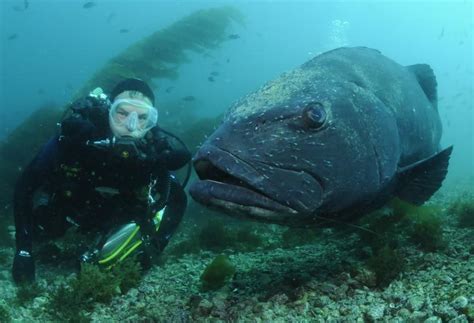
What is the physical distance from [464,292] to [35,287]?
4590mm

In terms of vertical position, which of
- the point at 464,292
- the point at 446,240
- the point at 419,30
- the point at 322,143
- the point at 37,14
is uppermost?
the point at 322,143

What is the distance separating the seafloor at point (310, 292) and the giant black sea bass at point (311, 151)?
0.67 m

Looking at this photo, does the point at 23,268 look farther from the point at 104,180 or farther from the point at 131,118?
the point at 131,118

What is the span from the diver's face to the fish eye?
356 cm

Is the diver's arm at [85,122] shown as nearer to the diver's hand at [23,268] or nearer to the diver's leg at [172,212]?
the diver's leg at [172,212]

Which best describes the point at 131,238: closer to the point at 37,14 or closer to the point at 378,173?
the point at 378,173

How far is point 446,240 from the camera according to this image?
174 inches

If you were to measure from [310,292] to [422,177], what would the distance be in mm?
1984

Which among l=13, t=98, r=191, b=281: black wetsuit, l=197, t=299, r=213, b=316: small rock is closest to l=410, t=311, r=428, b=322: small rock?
l=197, t=299, r=213, b=316: small rock

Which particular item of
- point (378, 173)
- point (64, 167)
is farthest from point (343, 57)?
point (64, 167)

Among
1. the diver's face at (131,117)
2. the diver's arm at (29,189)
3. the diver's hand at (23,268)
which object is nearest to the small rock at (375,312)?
the diver's face at (131,117)

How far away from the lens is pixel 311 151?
3166mm

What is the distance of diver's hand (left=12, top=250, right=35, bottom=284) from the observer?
555cm

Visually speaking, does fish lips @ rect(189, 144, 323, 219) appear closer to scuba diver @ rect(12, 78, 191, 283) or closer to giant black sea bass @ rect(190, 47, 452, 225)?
giant black sea bass @ rect(190, 47, 452, 225)
